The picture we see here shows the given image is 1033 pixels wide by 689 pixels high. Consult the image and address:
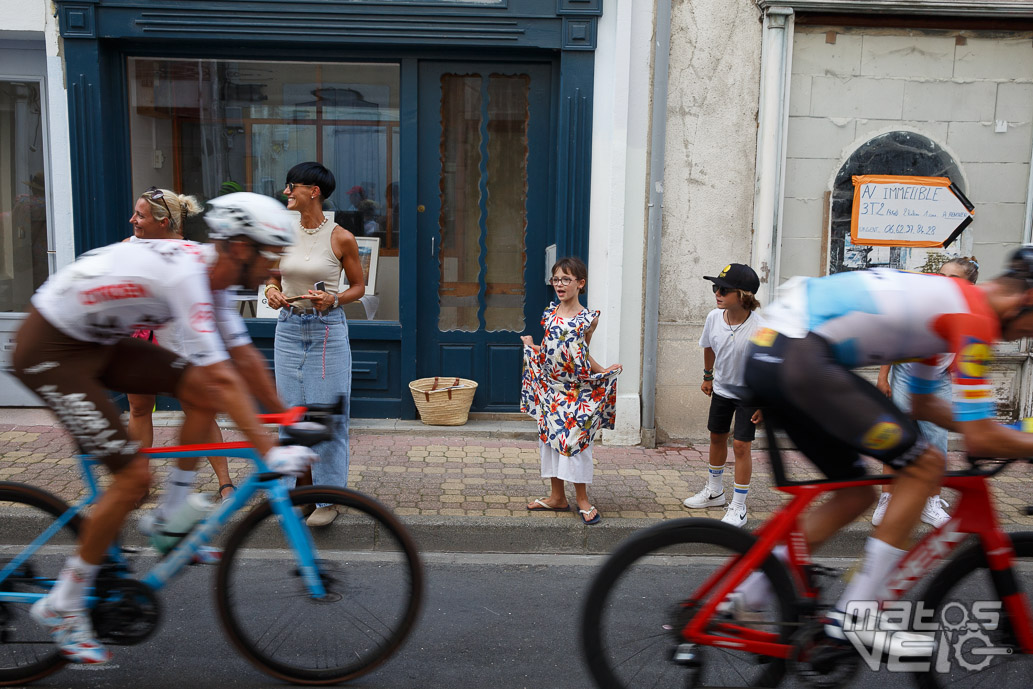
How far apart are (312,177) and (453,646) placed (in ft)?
8.78

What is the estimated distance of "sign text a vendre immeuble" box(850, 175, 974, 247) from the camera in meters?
7.54

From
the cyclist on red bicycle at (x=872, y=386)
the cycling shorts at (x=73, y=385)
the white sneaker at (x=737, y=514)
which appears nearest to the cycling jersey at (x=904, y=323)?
the cyclist on red bicycle at (x=872, y=386)

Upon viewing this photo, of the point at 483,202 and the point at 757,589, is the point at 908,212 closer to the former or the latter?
the point at 483,202

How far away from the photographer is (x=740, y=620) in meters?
3.00

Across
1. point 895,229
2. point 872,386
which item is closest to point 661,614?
point 872,386

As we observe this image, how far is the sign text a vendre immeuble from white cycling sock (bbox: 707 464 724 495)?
2.92 m

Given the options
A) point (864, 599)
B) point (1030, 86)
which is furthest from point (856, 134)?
point (864, 599)

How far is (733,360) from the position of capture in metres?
5.37

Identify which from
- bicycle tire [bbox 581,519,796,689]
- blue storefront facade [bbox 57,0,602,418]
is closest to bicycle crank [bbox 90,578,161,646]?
bicycle tire [bbox 581,519,796,689]

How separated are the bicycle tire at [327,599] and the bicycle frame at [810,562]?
3.50ft

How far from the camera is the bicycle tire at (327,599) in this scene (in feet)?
10.9

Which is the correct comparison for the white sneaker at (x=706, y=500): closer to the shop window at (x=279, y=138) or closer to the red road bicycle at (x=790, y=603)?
the red road bicycle at (x=790, y=603)

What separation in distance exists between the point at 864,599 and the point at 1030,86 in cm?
624

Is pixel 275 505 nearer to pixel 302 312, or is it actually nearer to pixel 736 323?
pixel 302 312
